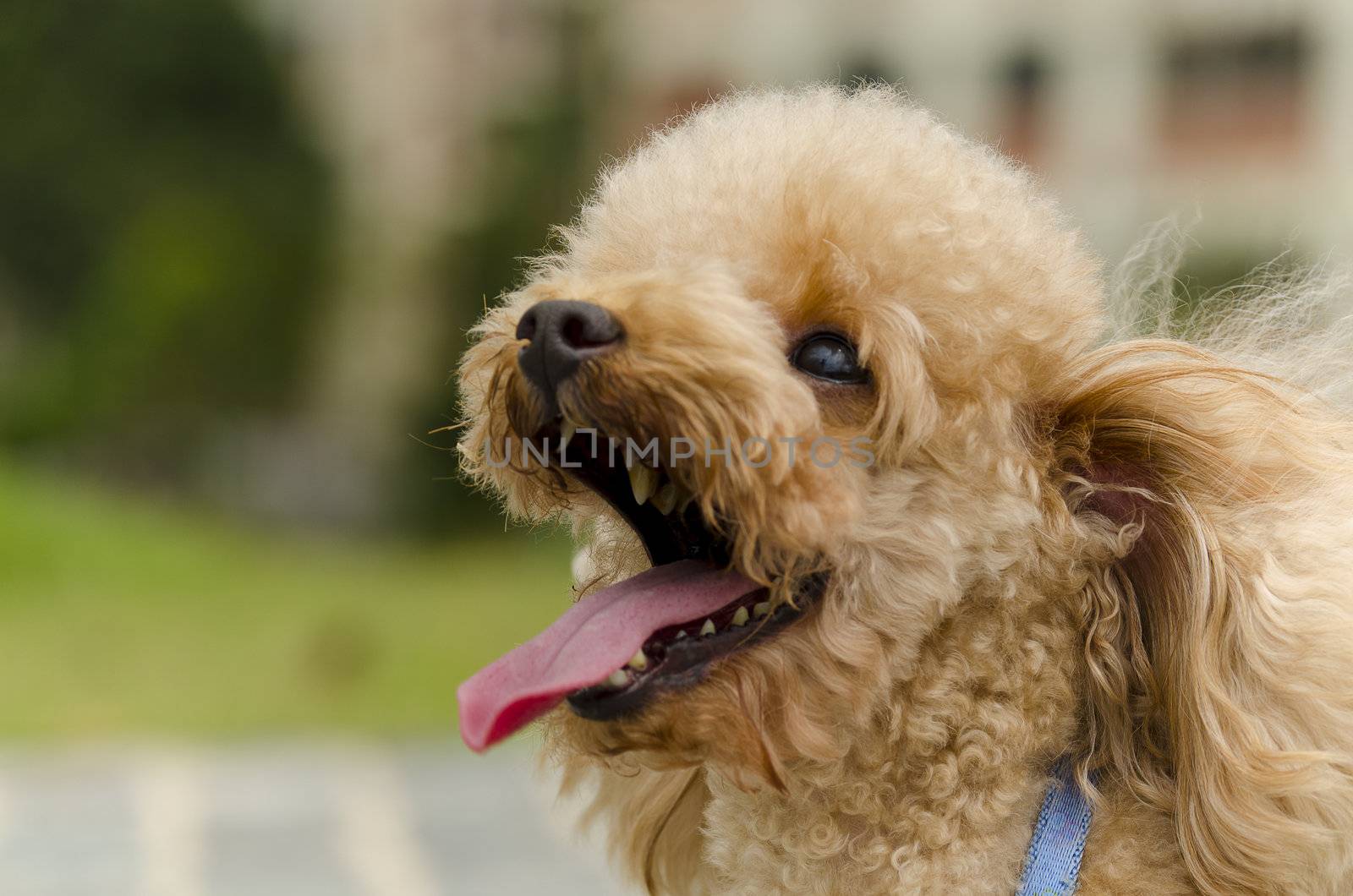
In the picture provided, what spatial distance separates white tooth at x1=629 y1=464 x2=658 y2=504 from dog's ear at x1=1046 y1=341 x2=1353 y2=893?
1.30 feet

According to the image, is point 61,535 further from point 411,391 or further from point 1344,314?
point 1344,314

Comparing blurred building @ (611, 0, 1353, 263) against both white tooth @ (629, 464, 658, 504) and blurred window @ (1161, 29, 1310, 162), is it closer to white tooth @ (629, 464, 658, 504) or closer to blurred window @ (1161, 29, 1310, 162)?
blurred window @ (1161, 29, 1310, 162)

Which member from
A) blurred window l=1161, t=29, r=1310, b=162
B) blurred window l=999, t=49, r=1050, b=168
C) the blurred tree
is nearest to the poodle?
the blurred tree

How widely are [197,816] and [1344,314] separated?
3.17m

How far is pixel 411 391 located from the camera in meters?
9.00

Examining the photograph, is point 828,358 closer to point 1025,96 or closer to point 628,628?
point 628,628

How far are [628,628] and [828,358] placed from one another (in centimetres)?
32

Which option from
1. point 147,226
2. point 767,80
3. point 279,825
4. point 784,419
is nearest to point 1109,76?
point 767,80

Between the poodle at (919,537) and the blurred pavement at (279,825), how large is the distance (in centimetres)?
210

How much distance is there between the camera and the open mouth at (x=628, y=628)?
1359 millimetres

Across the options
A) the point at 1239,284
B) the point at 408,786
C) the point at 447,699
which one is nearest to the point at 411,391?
the point at 447,699

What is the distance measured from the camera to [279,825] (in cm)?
377

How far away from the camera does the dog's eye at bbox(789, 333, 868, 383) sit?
4.57 ft

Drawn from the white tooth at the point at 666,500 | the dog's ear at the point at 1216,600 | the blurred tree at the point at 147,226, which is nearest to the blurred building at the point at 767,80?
the blurred tree at the point at 147,226
